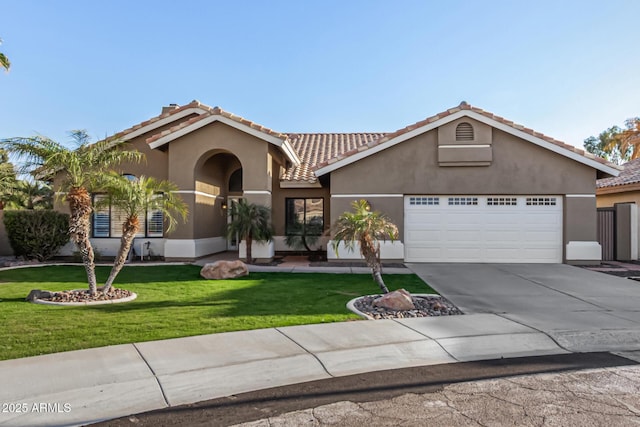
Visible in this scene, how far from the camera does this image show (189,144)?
15602 mm

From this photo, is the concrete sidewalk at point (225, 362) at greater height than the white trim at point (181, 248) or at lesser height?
lesser

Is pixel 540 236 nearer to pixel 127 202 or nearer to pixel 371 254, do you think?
pixel 371 254

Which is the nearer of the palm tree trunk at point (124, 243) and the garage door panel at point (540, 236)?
the palm tree trunk at point (124, 243)

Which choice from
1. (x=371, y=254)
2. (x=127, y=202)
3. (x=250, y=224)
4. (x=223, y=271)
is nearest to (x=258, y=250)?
(x=250, y=224)

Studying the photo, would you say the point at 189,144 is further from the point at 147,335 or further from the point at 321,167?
the point at 147,335

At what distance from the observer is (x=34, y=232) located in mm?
14758

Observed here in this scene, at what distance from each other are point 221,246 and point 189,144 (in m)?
5.12

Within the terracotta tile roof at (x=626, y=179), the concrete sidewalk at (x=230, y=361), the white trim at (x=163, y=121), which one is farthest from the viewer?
the terracotta tile roof at (x=626, y=179)

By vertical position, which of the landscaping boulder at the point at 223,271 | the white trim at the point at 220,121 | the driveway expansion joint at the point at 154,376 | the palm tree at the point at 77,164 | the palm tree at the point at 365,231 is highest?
the white trim at the point at 220,121

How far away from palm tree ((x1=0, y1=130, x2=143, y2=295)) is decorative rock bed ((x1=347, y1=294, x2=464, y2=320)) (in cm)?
577

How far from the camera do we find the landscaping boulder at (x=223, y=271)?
39.0ft

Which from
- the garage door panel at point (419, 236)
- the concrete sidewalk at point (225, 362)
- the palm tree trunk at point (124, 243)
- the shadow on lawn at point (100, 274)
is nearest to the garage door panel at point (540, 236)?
the garage door panel at point (419, 236)

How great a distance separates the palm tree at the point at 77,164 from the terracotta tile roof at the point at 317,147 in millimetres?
9021

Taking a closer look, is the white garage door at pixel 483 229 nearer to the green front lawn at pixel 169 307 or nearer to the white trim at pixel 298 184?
the green front lawn at pixel 169 307
